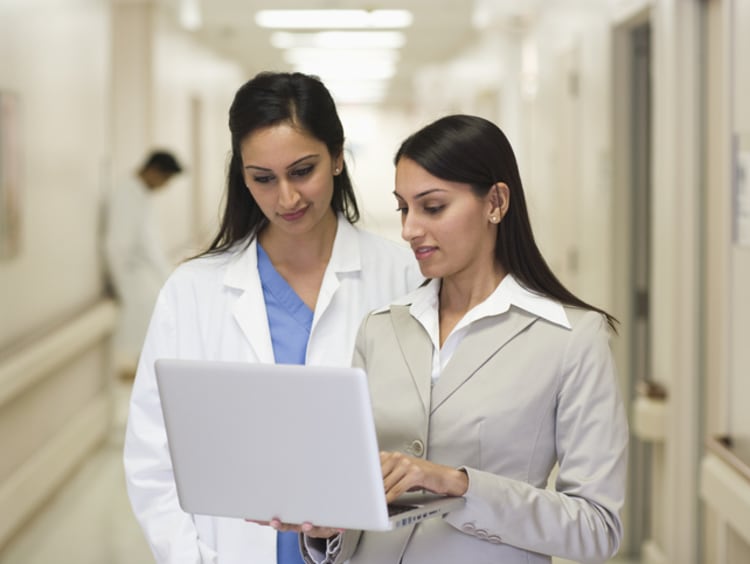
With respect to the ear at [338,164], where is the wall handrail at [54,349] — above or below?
below

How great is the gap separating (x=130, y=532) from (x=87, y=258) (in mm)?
2285

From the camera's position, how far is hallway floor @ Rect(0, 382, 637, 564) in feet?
15.0

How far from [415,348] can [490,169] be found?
0.33 meters

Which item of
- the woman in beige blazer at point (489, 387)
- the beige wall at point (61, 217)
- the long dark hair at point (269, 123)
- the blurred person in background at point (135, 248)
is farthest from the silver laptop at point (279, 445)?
the blurred person in background at point (135, 248)

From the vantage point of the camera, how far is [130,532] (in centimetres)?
494

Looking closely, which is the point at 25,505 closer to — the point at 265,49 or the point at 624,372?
the point at 624,372

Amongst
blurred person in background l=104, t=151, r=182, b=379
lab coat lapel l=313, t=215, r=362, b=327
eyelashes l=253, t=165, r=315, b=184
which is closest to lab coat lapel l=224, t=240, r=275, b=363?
lab coat lapel l=313, t=215, r=362, b=327

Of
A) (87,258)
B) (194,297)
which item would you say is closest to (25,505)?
(87,258)

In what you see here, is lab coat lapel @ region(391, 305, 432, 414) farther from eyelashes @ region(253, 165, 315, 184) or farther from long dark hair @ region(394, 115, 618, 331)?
eyelashes @ region(253, 165, 315, 184)

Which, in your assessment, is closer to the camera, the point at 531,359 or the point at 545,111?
the point at 531,359

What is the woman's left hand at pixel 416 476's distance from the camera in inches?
61.3

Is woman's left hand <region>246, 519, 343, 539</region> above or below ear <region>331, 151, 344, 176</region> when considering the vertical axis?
below

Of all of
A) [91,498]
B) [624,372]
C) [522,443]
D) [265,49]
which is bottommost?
[91,498]

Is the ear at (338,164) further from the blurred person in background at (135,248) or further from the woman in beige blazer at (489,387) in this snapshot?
the blurred person in background at (135,248)
